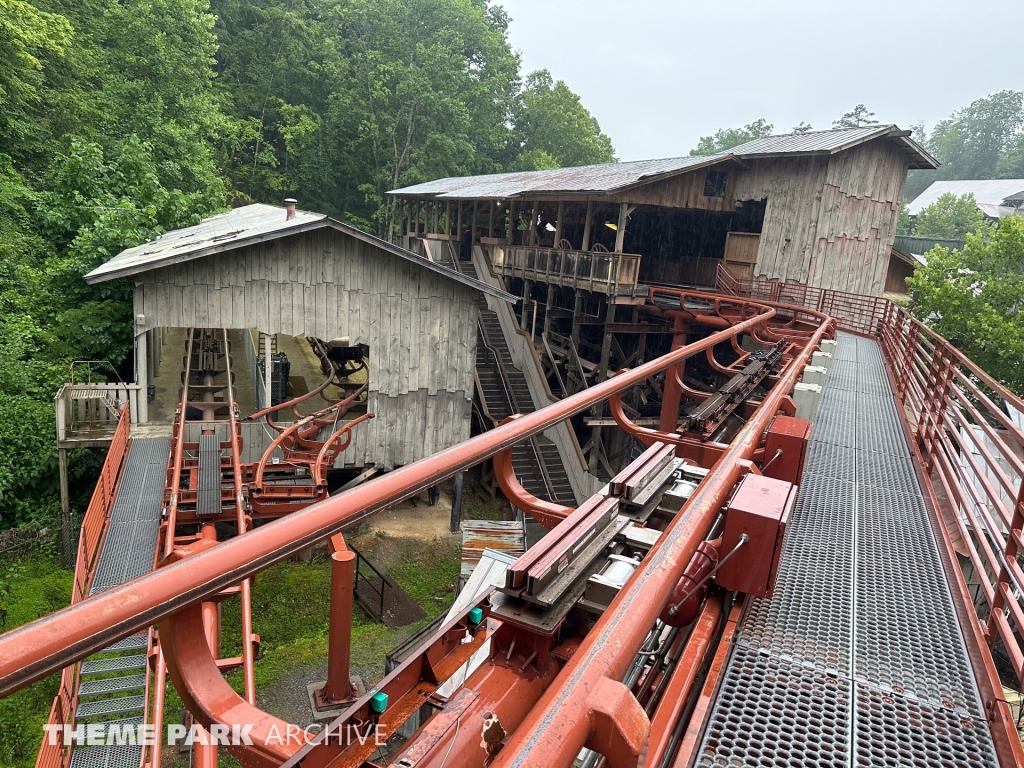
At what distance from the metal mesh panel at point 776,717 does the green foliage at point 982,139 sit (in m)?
89.9

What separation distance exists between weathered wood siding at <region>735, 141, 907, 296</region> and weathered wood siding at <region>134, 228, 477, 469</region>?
32.2 feet

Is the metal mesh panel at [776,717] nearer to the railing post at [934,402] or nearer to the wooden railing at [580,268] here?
the railing post at [934,402]

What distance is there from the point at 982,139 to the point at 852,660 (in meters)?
98.7

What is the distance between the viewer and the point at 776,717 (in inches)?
83.7

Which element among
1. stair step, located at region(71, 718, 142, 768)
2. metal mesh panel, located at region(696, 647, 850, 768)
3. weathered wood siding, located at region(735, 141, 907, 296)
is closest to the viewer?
metal mesh panel, located at region(696, 647, 850, 768)

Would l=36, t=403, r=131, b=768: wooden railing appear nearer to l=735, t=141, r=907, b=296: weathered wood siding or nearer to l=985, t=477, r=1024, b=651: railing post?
l=985, t=477, r=1024, b=651: railing post

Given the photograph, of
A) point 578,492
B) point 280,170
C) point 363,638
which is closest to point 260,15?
point 280,170

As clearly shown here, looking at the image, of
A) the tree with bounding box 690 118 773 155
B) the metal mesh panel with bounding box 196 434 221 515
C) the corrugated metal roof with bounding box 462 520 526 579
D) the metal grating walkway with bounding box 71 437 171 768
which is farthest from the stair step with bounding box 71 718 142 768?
the tree with bounding box 690 118 773 155

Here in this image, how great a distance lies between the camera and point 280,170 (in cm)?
3556

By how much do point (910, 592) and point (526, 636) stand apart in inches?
86.4

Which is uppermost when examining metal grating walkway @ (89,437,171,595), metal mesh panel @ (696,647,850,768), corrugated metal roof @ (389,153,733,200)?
corrugated metal roof @ (389,153,733,200)

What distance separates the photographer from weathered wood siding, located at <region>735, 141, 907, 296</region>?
680 inches

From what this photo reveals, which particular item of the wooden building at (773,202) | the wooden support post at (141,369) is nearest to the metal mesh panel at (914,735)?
the wooden support post at (141,369)

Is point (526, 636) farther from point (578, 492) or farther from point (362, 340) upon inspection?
point (578, 492)
